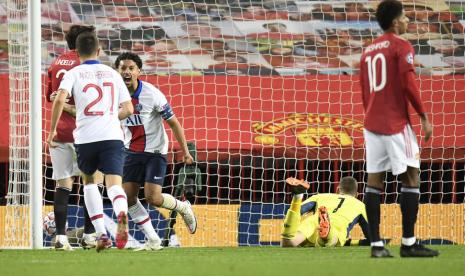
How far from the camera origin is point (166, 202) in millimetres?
9461

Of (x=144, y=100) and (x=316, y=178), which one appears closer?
(x=144, y=100)

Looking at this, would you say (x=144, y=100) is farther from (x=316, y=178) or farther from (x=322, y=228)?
(x=316, y=178)

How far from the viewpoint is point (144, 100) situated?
9.09 m

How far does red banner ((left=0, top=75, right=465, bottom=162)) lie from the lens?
44.5ft

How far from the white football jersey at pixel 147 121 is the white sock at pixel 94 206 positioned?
1.09m

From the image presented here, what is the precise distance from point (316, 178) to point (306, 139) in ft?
3.06

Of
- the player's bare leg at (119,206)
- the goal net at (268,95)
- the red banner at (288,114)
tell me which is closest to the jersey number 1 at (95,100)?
the player's bare leg at (119,206)

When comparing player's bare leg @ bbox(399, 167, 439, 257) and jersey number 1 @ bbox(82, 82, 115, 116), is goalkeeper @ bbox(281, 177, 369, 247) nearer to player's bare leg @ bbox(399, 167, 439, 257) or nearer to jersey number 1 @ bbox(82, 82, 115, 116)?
jersey number 1 @ bbox(82, 82, 115, 116)

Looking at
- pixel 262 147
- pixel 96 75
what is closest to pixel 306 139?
pixel 262 147

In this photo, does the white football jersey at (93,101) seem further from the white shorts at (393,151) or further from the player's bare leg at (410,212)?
the player's bare leg at (410,212)

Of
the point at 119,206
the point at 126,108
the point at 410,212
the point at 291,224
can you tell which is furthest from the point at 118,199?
the point at 291,224

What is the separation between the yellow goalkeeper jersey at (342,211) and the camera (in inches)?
400

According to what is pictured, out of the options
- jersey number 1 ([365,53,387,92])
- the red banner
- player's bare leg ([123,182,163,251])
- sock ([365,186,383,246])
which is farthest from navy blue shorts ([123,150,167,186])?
the red banner

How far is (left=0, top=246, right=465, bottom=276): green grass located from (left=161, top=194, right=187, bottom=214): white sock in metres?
1.11
